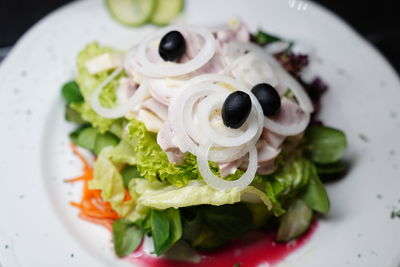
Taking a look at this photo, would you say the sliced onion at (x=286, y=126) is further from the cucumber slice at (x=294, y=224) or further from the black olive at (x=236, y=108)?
the cucumber slice at (x=294, y=224)

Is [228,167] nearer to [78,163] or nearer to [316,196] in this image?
[316,196]

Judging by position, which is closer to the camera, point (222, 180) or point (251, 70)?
point (222, 180)

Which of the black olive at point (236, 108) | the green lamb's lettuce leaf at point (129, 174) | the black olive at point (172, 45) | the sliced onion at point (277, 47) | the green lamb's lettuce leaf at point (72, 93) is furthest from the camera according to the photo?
the sliced onion at point (277, 47)

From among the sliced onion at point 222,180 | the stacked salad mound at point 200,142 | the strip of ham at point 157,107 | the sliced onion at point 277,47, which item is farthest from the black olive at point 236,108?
the sliced onion at point 277,47

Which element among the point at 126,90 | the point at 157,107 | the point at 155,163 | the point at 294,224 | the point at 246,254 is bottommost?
the point at 246,254

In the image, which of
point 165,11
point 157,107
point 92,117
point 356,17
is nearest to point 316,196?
point 157,107

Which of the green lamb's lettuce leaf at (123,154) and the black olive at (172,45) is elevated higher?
the black olive at (172,45)
